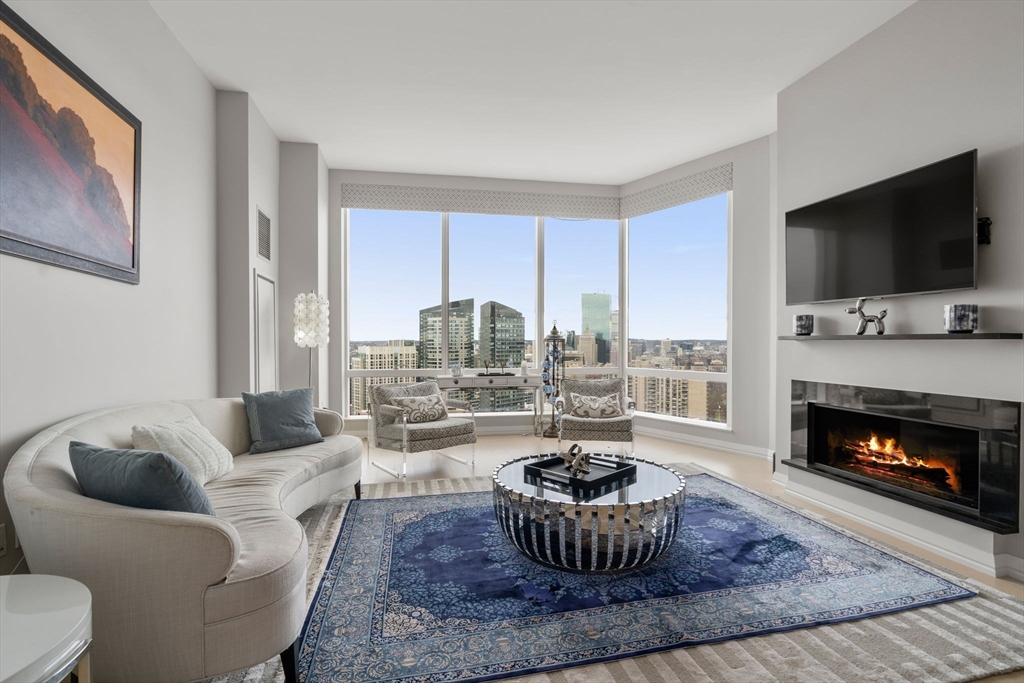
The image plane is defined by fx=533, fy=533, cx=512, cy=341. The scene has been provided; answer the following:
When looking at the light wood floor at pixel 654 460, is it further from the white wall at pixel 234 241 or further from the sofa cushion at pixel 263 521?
the white wall at pixel 234 241

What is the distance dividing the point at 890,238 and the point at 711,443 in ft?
9.71

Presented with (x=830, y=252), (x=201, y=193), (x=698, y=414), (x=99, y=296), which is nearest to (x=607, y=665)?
(x=99, y=296)

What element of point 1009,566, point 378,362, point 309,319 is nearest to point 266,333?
point 309,319

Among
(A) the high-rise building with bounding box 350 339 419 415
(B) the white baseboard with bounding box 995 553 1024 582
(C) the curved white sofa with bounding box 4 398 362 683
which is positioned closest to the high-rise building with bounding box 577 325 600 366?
(A) the high-rise building with bounding box 350 339 419 415

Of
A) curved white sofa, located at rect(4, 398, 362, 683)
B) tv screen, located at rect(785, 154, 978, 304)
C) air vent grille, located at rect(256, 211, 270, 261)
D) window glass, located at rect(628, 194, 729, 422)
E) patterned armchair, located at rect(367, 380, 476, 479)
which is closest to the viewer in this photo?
curved white sofa, located at rect(4, 398, 362, 683)

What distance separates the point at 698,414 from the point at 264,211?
189 inches

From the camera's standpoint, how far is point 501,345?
6598 mm

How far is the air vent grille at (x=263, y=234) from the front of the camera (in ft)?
15.0

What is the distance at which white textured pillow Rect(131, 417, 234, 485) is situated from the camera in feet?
7.82

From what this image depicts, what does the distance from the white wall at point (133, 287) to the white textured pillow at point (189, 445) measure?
1.02 feet

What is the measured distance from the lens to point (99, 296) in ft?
8.31

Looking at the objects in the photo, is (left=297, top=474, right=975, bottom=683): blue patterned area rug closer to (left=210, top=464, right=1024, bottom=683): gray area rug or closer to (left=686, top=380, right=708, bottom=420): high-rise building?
(left=210, top=464, right=1024, bottom=683): gray area rug

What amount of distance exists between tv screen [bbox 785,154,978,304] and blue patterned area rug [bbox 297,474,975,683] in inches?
59.9

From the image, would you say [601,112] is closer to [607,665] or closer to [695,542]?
[695,542]
